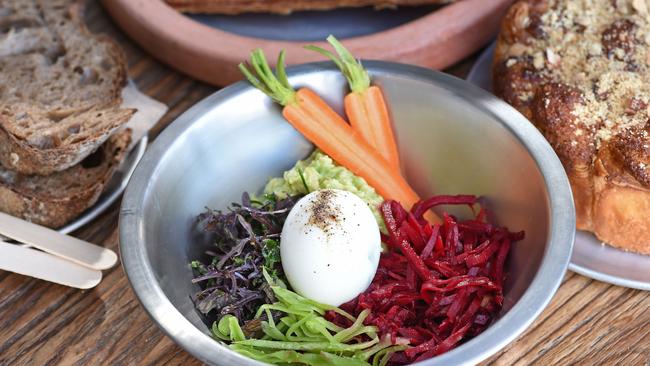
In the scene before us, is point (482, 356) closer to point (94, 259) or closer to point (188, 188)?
point (188, 188)

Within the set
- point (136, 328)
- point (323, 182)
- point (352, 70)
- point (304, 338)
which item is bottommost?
point (136, 328)

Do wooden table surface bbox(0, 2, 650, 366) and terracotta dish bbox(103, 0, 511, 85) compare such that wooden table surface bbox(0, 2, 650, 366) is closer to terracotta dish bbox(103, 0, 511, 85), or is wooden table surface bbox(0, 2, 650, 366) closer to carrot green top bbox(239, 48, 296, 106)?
carrot green top bbox(239, 48, 296, 106)

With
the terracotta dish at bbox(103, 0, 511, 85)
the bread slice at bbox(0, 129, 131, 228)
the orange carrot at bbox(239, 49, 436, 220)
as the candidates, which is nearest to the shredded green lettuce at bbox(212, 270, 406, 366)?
the orange carrot at bbox(239, 49, 436, 220)

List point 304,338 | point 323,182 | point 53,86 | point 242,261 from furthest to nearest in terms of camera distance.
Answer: point 53,86 → point 323,182 → point 242,261 → point 304,338

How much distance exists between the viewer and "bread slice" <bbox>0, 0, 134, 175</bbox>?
239cm

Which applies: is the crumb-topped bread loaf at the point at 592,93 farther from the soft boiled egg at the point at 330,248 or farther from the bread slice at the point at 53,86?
the bread slice at the point at 53,86

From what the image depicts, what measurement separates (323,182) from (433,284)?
444 mm

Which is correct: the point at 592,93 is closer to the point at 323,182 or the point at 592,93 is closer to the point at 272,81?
the point at 323,182

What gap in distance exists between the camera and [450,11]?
2766 mm

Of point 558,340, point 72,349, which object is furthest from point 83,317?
point 558,340

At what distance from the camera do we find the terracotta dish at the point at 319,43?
8.91 ft

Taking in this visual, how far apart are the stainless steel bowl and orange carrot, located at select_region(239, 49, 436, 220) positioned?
5cm

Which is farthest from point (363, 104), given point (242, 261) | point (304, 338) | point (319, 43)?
point (304, 338)

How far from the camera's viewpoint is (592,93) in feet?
7.39
